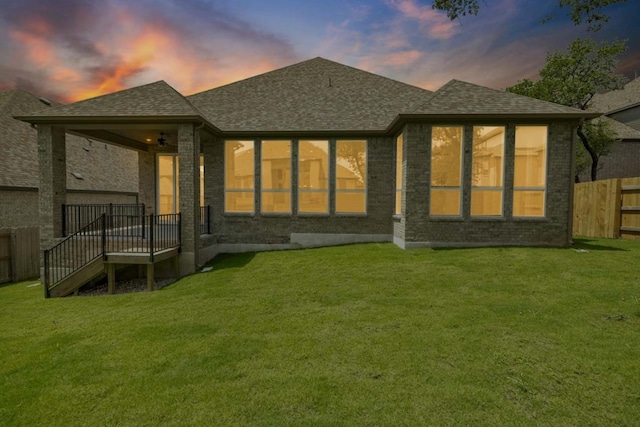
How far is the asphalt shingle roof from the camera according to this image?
29.8 feet

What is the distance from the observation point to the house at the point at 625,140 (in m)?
23.4

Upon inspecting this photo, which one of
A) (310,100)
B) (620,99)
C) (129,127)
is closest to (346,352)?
(129,127)

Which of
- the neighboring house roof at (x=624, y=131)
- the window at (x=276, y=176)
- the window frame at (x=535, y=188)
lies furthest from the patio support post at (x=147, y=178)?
the neighboring house roof at (x=624, y=131)

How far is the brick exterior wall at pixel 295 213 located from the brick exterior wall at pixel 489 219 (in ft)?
5.29

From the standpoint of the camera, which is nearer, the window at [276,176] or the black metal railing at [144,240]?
the black metal railing at [144,240]

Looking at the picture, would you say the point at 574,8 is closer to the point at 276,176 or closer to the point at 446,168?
the point at 446,168

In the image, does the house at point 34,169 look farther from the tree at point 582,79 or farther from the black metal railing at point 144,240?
the tree at point 582,79

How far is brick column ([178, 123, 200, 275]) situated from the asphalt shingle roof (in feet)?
21.4

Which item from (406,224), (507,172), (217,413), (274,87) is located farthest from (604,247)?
(274,87)

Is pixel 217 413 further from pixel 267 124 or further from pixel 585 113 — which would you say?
pixel 585 113

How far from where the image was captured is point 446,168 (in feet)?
31.2

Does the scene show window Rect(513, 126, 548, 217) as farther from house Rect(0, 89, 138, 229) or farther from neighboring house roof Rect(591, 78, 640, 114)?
neighboring house roof Rect(591, 78, 640, 114)

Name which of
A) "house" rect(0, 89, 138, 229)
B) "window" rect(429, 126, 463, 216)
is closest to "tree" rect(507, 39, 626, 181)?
"window" rect(429, 126, 463, 216)

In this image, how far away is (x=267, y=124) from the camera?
11.3m
